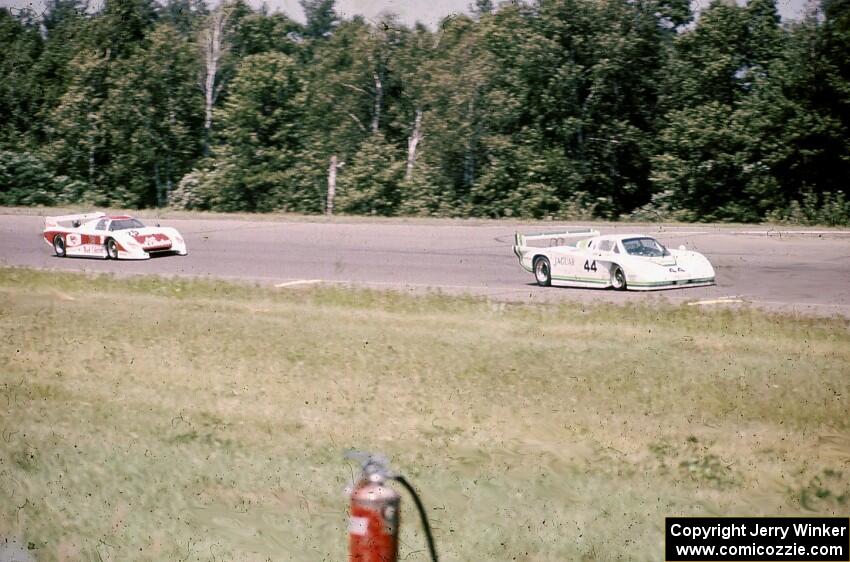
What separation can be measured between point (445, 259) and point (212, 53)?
31.1m

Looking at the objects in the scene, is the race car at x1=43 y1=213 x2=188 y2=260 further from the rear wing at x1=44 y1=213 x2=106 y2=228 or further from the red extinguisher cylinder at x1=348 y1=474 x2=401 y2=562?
the red extinguisher cylinder at x1=348 y1=474 x2=401 y2=562

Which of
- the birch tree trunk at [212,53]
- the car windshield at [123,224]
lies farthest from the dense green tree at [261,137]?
the car windshield at [123,224]

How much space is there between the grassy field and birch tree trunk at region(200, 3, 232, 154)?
34.1 meters

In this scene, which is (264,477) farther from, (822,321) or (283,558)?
(822,321)

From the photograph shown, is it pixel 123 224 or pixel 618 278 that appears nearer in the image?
pixel 618 278

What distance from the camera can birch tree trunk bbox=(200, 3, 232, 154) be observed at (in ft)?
162

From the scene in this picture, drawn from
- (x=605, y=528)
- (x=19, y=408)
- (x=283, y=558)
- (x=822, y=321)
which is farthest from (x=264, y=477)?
(x=822, y=321)

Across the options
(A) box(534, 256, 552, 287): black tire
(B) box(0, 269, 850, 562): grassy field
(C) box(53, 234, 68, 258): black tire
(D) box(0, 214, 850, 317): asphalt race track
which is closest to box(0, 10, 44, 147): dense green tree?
(D) box(0, 214, 850, 317): asphalt race track

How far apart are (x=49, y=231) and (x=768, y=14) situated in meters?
31.2

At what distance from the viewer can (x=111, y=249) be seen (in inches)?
976

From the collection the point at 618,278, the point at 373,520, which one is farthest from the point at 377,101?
the point at 373,520

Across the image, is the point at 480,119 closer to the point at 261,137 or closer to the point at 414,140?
the point at 414,140

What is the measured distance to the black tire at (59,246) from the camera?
25609 millimetres

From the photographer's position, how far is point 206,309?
17125mm
